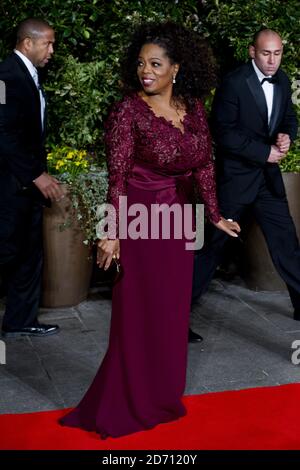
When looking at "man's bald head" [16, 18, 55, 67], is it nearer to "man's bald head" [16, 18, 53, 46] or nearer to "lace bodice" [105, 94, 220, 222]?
"man's bald head" [16, 18, 53, 46]

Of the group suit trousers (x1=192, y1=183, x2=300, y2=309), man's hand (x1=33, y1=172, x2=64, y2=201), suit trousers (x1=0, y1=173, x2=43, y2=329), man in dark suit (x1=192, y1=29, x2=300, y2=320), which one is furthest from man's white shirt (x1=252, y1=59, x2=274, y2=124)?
suit trousers (x1=0, y1=173, x2=43, y2=329)

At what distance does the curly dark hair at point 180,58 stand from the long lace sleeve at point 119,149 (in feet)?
0.80

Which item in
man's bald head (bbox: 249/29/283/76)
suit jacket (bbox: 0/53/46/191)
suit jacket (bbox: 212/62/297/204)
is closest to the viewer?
suit jacket (bbox: 0/53/46/191)

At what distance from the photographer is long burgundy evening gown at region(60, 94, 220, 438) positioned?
390cm

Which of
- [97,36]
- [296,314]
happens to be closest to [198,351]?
[296,314]

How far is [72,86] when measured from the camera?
6.07 metres

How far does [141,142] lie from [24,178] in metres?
1.40

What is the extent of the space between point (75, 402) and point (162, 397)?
0.55 meters

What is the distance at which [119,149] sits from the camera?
384cm

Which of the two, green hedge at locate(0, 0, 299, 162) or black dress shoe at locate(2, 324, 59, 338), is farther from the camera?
green hedge at locate(0, 0, 299, 162)

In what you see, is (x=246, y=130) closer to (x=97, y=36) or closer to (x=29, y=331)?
(x=97, y=36)

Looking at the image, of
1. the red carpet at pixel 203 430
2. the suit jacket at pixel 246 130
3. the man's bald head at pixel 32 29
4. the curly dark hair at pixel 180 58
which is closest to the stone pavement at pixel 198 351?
the red carpet at pixel 203 430
